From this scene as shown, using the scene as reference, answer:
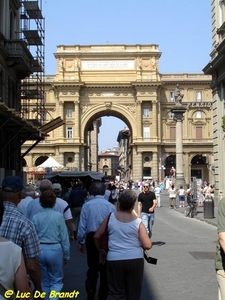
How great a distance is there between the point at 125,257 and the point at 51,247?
1.28m

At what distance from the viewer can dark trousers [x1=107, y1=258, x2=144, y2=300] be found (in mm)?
5852

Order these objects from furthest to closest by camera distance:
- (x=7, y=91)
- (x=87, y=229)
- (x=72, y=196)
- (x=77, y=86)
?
1. (x=77, y=86)
2. (x=7, y=91)
3. (x=72, y=196)
4. (x=87, y=229)

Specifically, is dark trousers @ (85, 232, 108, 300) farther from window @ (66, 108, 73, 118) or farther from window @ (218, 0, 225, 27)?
window @ (66, 108, 73, 118)

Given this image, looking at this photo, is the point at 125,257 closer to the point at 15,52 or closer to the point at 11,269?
the point at 11,269

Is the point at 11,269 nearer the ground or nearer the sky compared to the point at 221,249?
nearer the sky

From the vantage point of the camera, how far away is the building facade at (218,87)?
2723 centimetres

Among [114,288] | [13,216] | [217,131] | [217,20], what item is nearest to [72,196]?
[114,288]

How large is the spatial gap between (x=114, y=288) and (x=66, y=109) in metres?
72.6

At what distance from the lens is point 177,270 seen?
10.4 m

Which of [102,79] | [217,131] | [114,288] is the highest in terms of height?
Result: [102,79]

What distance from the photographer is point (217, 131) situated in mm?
28453

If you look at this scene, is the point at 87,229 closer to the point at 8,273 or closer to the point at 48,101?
the point at 8,273

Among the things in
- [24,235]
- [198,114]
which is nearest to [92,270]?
[24,235]

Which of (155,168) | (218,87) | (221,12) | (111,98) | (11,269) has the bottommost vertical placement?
(11,269)
